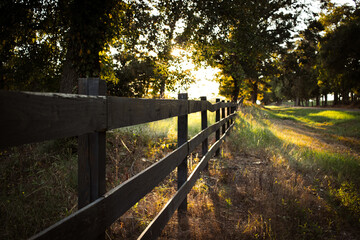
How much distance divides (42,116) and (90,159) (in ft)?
1.40

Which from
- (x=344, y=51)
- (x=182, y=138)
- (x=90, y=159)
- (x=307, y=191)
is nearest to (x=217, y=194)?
(x=182, y=138)

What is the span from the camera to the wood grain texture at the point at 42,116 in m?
0.73

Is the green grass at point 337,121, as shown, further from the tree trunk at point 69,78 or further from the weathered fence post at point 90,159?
the weathered fence post at point 90,159

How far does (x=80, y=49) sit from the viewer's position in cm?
494

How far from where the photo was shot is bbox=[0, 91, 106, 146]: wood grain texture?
731mm

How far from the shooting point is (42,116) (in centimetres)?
83

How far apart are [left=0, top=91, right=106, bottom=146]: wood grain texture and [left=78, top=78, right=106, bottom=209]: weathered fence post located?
11 cm

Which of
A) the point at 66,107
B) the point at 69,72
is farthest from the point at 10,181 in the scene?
the point at 66,107

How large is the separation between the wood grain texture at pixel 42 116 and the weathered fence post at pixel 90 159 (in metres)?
0.11

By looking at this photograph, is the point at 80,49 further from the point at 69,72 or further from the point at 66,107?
the point at 66,107

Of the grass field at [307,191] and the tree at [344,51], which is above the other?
the tree at [344,51]

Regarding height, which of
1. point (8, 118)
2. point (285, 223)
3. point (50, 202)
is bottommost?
point (285, 223)

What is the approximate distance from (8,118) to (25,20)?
603 cm

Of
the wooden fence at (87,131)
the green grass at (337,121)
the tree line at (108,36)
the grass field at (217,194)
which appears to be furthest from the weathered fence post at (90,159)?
the green grass at (337,121)
